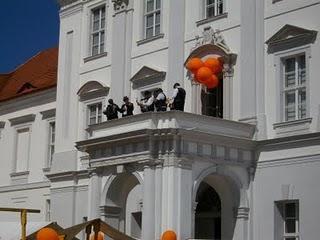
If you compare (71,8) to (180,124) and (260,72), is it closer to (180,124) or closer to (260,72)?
(260,72)

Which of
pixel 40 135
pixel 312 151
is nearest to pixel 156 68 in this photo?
pixel 312 151

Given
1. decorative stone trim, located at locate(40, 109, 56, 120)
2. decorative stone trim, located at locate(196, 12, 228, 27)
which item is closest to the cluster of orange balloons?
decorative stone trim, located at locate(196, 12, 228, 27)

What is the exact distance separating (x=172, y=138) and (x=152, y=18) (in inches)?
290

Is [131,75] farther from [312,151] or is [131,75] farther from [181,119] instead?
[312,151]

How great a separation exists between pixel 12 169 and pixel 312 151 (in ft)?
58.8

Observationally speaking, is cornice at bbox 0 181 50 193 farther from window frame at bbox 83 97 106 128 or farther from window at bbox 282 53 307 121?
window at bbox 282 53 307 121

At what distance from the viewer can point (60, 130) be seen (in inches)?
1248

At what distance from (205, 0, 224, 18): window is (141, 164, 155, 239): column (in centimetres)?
625

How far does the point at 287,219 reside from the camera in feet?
75.7

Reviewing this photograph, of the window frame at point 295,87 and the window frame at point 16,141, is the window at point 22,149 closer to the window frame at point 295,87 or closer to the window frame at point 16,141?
the window frame at point 16,141

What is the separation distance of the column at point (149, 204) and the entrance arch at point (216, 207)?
1535 mm

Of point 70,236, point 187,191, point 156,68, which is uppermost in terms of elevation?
point 156,68

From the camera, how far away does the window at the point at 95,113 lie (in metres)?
29.8

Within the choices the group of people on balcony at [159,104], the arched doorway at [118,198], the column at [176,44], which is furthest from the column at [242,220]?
the column at [176,44]
